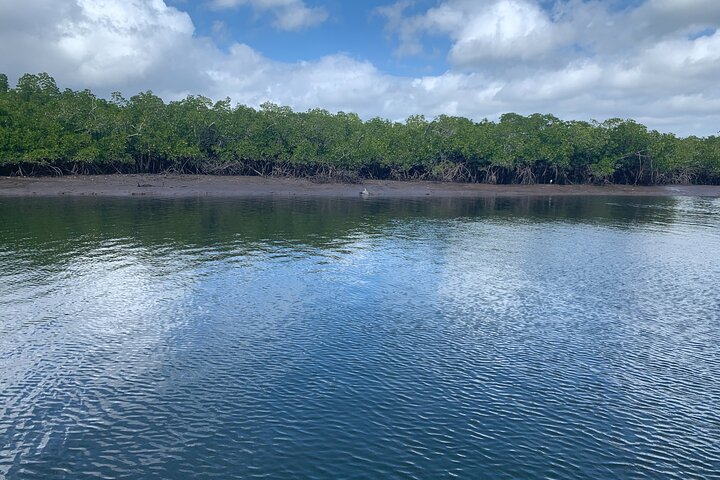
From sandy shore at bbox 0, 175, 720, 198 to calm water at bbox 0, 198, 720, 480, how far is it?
38049mm

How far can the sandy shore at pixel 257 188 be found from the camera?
75.5 m

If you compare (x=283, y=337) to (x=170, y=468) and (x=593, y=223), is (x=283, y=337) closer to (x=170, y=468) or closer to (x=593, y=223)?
(x=170, y=468)

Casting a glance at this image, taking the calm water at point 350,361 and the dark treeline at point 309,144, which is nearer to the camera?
the calm water at point 350,361

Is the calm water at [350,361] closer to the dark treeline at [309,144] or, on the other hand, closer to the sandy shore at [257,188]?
the sandy shore at [257,188]

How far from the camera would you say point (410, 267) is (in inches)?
1400

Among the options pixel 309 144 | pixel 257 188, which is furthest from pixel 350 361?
pixel 309 144

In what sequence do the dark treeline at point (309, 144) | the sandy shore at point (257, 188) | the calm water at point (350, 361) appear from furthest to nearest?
the dark treeline at point (309, 144) → the sandy shore at point (257, 188) → the calm water at point (350, 361)

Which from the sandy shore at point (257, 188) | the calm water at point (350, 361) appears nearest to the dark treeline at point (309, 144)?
the sandy shore at point (257, 188)

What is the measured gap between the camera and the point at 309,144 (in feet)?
313

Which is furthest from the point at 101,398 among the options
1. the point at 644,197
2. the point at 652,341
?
the point at 644,197

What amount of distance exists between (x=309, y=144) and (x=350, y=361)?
260ft

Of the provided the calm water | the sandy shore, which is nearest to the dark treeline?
the sandy shore

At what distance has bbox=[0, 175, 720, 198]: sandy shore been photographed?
75500 millimetres

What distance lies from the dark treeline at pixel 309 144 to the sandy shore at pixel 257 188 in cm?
331
